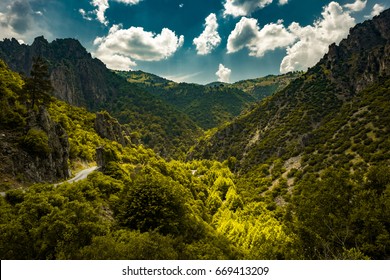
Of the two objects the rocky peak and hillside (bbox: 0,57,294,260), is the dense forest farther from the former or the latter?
the rocky peak

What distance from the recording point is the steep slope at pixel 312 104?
107750 millimetres

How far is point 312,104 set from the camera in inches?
5007

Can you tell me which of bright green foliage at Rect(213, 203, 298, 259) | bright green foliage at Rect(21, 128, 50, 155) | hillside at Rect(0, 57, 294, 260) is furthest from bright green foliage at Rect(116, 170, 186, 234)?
bright green foliage at Rect(21, 128, 50, 155)

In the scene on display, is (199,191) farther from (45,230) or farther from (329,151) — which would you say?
(45,230)

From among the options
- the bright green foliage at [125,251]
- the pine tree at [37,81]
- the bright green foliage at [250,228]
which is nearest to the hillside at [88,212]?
A: the bright green foliage at [125,251]

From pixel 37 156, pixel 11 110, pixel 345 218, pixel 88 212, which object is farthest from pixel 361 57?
pixel 88 212

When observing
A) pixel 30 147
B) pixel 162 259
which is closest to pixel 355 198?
pixel 162 259

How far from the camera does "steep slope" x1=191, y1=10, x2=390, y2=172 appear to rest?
10775cm

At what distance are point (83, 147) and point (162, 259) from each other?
179 feet

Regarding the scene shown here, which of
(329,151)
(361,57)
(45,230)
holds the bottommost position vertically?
(45,230)

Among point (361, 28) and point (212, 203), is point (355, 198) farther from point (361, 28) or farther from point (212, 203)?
point (361, 28)

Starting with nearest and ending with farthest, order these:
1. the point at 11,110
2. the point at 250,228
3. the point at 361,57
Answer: the point at 11,110
the point at 250,228
the point at 361,57

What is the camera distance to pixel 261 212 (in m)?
64.1

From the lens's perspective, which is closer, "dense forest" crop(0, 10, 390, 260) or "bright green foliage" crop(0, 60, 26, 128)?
"dense forest" crop(0, 10, 390, 260)
